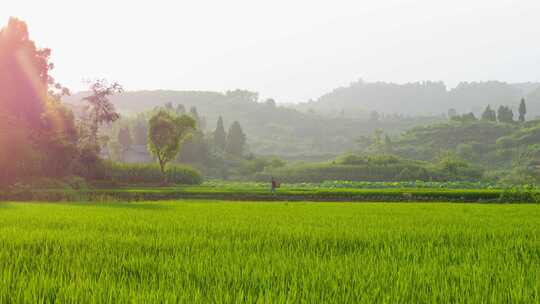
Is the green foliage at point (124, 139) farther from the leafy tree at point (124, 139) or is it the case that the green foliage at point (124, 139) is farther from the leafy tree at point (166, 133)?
the leafy tree at point (166, 133)

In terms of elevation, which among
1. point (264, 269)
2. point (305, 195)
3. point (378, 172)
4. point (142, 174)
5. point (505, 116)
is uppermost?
point (505, 116)

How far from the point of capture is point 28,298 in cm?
328

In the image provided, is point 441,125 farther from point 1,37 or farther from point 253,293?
point 253,293

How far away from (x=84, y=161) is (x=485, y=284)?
48.1 metres

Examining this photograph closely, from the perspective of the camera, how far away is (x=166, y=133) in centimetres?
5166

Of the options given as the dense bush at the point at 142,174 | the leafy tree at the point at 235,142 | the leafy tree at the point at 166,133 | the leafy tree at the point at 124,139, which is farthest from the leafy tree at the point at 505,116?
the leafy tree at the point at 166,133

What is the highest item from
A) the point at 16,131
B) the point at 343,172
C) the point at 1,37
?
the point at 1,37

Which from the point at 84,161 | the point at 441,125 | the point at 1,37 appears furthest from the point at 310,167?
the point at 441,125

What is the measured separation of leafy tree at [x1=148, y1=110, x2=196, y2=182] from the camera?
51.4 metres

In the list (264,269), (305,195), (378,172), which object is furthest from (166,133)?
(378,172)

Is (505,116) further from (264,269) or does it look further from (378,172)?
(264,269)

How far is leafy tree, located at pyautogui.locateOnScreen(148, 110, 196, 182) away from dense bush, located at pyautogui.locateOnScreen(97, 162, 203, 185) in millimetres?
4354

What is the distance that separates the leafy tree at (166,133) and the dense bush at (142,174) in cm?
435

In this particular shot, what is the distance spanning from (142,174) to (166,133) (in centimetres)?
779
